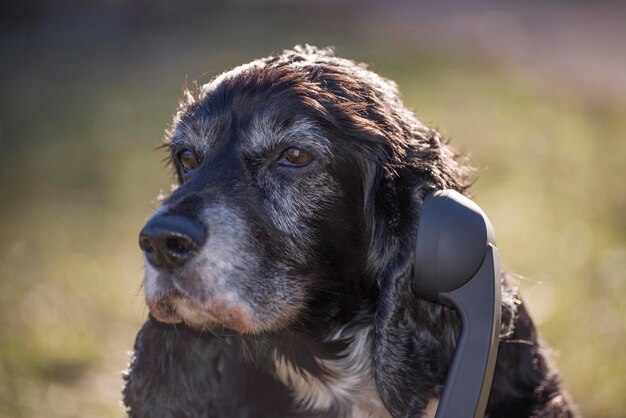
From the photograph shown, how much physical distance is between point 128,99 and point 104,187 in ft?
9.16

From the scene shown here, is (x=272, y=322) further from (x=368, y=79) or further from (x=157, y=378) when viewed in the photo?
(x=368, y=79)

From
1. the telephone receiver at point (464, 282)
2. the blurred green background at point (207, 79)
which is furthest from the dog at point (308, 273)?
the blurred green background at point (207, 79)

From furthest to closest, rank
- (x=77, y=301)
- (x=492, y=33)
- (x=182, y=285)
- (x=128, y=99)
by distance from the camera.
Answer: (x=492, y=33) < (x=128, y=99) < (x=77, y=301) < (x=182, y=285)

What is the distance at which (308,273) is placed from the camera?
11.7 ft

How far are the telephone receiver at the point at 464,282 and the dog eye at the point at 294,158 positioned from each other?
0.53m

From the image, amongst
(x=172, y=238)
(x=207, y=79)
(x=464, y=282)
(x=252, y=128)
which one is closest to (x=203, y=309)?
(x=172, y=238)

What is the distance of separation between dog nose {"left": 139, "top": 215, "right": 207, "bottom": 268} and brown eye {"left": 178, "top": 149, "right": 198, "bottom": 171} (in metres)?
0.63

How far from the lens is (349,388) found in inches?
146

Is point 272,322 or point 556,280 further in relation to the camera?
point 556,280

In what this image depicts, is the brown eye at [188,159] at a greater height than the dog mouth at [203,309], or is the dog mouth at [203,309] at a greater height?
the brown eye at [188,159]

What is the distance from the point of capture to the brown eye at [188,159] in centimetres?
375

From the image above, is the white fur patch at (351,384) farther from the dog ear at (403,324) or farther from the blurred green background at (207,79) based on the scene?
the blurred green background at (207,79)

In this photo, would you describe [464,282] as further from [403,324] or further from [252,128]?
[252,128]

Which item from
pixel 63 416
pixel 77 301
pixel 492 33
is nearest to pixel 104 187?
pixel 77 301
